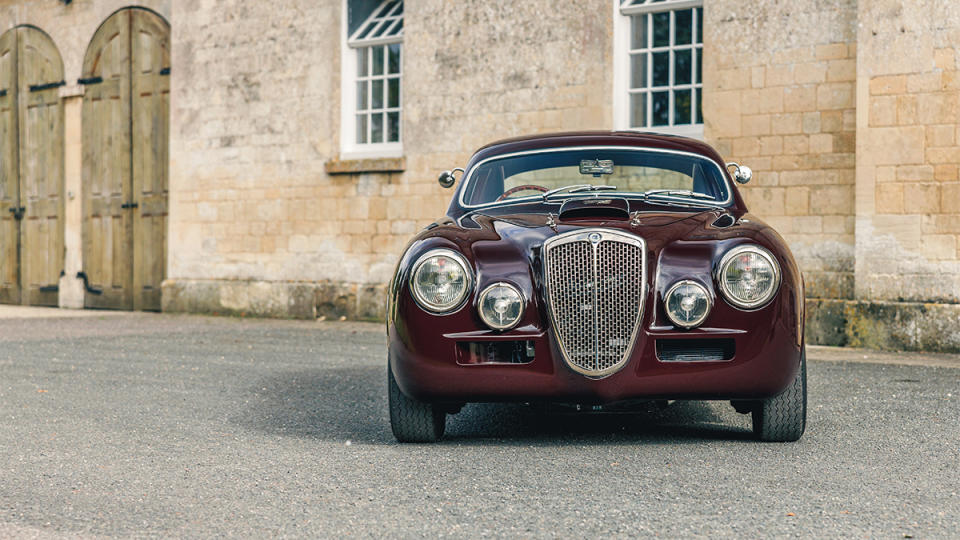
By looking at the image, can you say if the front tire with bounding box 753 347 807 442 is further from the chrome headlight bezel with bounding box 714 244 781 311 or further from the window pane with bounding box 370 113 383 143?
the window pane with bounding box 370 113 383 143

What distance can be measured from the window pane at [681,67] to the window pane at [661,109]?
0.62ft

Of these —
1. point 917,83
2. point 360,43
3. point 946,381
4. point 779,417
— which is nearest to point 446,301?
point 779,417

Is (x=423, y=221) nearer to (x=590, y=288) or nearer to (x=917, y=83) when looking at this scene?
(x=917, y=83)

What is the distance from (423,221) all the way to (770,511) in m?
9.50

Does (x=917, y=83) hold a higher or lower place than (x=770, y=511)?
higher

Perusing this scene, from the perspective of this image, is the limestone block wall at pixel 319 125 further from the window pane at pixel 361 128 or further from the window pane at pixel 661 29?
the window pane at pixel 661 29

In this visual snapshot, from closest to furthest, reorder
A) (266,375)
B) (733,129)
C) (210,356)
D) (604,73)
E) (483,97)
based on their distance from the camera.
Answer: (266,375) → (210,356) → (733,129) → (604,73) → (483,97)

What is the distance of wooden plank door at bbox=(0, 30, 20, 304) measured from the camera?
715 inches

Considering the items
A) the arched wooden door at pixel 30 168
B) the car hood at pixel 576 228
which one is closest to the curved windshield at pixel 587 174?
the car hood at pixel 576 228

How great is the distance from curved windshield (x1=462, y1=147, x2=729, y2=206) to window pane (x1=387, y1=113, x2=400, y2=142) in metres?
7.89

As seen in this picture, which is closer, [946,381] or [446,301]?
[446,301]

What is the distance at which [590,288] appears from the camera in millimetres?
4723

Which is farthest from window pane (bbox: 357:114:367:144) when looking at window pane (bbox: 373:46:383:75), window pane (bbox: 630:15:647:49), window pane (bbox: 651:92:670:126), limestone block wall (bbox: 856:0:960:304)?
limestone block wall (bbox: 856:0:960:304)

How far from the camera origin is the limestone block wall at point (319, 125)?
1224 cm
